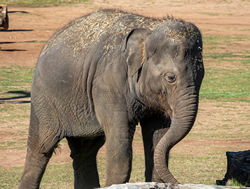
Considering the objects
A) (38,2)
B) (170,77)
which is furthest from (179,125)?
(38,2)

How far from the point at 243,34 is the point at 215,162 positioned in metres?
19.7

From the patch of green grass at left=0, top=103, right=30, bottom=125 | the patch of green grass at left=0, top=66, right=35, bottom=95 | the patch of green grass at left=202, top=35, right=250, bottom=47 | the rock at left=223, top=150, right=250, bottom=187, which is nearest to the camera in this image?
the rock at left=223, top=150, right=250, bottom=187

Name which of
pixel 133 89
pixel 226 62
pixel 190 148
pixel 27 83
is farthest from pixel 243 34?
pixel 133 89

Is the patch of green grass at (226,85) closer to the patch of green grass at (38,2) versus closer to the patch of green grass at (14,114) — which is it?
the patch of green grass at (14,114)

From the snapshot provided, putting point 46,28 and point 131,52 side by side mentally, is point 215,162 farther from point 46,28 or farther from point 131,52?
point 46,28

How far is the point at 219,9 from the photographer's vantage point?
3756cm

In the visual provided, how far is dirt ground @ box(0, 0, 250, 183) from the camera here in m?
10.2

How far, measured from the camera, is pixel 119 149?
19.0 ft

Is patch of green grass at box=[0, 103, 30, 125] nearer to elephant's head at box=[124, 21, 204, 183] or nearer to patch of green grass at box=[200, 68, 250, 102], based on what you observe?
patch of green grass at box=[200, 68, 250, 102]

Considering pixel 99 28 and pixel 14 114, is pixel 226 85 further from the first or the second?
pixel 99 28

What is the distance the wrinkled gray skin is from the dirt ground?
2746 mm

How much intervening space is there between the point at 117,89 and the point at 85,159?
1.58 meters

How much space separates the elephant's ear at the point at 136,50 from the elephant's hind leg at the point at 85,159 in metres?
1.67

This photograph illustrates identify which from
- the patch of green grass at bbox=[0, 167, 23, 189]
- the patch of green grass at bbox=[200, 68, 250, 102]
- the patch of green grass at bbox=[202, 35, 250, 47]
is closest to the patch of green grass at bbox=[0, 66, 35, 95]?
the patch of green grass at bbox=[200, 68, 250, 102]
